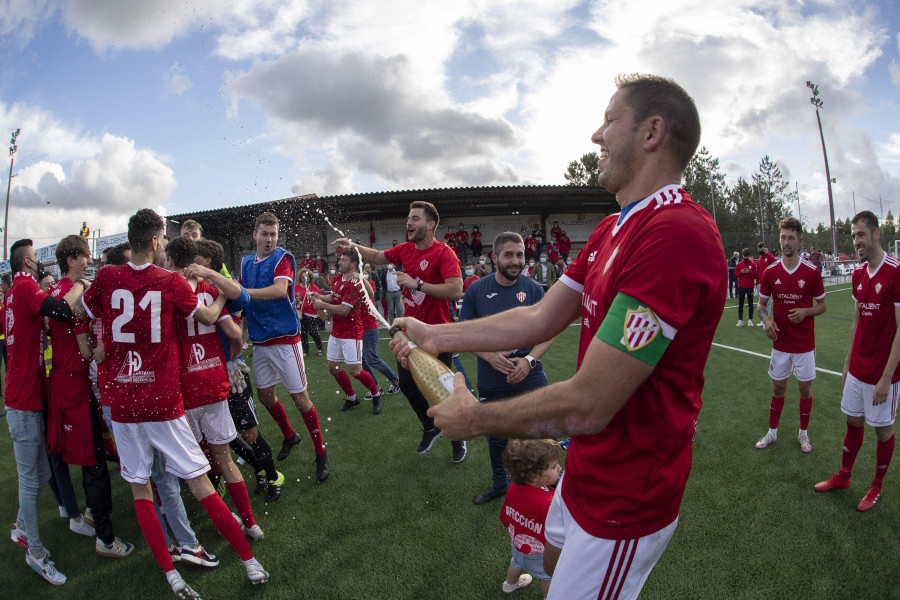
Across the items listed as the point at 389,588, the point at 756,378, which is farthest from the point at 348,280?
the point at 756,378

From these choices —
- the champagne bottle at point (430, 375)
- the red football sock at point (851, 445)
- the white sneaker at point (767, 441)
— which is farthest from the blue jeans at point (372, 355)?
the champagne bottle at point (430, 375)

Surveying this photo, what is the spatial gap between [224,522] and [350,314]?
405 centimetres

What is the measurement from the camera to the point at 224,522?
3.21 meters

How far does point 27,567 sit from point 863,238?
7473mm

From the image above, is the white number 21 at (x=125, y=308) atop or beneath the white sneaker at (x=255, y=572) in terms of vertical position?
atop

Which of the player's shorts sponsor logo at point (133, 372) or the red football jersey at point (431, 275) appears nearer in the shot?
the player's shorts sponsor logo at point (133, 372)

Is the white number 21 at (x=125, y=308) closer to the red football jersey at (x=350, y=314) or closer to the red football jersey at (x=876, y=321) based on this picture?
the red football jersey at (x=350, y=314)

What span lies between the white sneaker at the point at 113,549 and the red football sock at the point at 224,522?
3.92 feet

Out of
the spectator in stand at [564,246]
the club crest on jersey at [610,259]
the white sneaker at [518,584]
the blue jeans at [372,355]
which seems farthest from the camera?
the spectator in stand at [564,246]

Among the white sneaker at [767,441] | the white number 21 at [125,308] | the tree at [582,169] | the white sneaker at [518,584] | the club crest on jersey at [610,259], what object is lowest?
the white sneaker at [518,584]

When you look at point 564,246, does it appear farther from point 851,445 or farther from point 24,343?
point 24,343

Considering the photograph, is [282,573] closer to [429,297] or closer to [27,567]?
[27,567]

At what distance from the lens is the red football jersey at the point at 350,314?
7043 mm

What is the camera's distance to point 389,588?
3.21 meters
